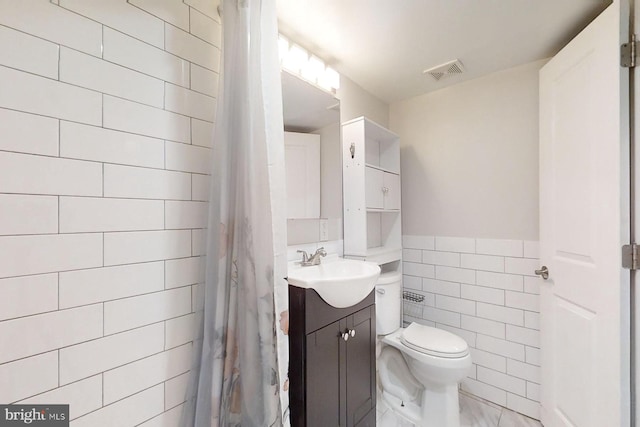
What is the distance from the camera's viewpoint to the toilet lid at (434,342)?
149cm

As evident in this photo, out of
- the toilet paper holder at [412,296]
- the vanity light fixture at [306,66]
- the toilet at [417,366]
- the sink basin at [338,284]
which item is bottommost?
the toilet at [417,366]

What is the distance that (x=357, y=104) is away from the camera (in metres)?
1.96

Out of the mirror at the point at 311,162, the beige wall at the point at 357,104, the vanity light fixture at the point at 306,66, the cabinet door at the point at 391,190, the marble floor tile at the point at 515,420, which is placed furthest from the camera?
the cabinet door at the point at 391,190

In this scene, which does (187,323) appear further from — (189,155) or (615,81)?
(615,81)

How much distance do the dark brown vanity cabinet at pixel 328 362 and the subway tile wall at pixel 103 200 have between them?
392 millimetres

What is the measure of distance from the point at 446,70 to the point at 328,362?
189cm

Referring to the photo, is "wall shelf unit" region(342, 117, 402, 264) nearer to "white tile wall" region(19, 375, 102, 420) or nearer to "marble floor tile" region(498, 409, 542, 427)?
"marble floor tile" region(498, 409, 542, 427)

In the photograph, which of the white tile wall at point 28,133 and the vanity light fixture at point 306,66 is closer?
the white tile wall at point 28,133

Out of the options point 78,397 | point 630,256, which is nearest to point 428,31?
point 630,256

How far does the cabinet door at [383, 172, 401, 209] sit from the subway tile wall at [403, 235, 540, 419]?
0.37 m

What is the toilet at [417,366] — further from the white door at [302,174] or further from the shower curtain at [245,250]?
the shower curtain at [245,250]

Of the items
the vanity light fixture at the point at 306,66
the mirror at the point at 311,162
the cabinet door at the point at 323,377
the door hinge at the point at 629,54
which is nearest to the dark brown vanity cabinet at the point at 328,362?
the cabinet door at the point at 323,377

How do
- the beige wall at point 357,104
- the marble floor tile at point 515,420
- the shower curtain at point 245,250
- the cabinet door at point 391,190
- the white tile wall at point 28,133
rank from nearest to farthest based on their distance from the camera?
the white tile wall at point 28,133, the shower curtain at point 245,250, the marble floor tile at point 515,420, the beige wall at point 357,104, the cabinet door at point 391,190

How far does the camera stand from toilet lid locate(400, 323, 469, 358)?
1492 mm
